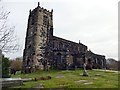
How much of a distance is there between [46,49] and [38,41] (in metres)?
3.35

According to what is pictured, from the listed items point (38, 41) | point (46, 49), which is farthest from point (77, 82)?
point (46, 49)

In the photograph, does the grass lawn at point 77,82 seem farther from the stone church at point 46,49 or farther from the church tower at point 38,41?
the stone church at point 46,49

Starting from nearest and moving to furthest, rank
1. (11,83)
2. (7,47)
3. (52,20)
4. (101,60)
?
1. (7,47)
2. (11,83)
3. (52,20)
4. (101,60)

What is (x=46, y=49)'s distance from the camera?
5556cm

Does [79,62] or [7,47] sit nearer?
[7,47]

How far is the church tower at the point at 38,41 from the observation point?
52.9 m

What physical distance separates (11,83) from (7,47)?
16.4 feet

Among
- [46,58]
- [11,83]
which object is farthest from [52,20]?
[11,83]

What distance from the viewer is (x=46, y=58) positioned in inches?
2154

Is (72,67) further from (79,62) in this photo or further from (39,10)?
(39,10)

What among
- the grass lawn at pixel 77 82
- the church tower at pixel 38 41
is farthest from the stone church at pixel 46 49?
the grass lawn at pixel 77 82

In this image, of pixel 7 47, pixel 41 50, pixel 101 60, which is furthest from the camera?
pixel 101 60

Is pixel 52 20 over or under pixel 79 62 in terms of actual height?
over

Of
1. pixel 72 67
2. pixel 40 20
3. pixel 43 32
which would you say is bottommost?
pixel 72 67
